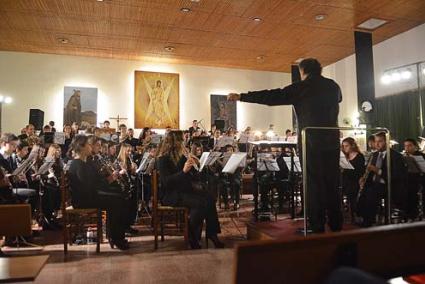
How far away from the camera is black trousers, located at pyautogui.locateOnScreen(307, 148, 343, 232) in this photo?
3.16 metres

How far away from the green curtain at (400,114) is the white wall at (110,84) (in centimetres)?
378

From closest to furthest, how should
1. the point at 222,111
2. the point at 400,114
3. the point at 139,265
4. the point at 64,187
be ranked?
the point at 139,265 → the point at 64,187 → the point at 400,114 → the point at 222,111

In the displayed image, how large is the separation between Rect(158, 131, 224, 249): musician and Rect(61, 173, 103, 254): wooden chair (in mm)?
821

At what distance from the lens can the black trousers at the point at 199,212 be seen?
4305 mm

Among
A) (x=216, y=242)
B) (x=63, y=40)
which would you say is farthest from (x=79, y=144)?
(x=63, y=40)

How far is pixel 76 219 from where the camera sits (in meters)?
4.42

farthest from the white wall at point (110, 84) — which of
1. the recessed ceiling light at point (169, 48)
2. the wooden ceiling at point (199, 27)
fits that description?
the recessed ceiling light at point (169, 48)

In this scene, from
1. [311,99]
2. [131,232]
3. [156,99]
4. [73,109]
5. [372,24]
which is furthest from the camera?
[156,99]

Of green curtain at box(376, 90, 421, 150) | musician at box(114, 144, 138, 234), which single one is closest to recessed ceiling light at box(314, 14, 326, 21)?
green curtain at box(376, 90, 421, 150)

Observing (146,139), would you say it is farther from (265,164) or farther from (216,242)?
(216,242)

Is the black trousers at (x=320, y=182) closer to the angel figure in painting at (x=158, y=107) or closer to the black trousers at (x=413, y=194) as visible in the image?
the black trousers at (x=413, y=194)

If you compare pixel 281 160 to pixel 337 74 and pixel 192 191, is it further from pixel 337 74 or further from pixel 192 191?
pixel 337 74

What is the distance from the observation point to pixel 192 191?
14.8 feet

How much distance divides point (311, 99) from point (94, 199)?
2.80m
